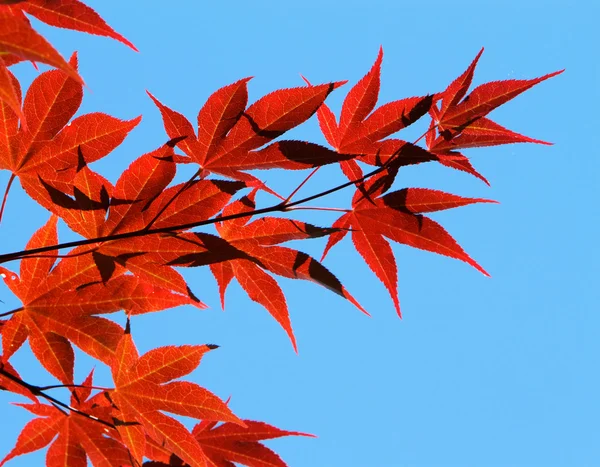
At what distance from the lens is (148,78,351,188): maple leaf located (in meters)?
1.21

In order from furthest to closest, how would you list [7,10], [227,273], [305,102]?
[227,273] → [305,102] → [7,10]

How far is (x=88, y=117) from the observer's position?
126 centimetres

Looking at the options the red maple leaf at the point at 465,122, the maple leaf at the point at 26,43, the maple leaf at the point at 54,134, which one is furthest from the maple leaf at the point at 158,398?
the maple leaf at the point at 26,43

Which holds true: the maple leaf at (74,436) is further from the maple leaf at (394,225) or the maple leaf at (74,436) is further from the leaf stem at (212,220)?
the maple leaf at (394,225)

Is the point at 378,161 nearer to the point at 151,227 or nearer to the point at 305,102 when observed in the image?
the point at 305,102

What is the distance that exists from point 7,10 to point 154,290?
0.65 m

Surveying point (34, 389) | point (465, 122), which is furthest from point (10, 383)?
point (465, 122)

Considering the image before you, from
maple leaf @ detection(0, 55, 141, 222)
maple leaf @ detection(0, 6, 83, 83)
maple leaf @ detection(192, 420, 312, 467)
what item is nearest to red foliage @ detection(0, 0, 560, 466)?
maple leaf @ detection(0, 55, 141, 222)

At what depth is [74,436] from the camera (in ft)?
4.85

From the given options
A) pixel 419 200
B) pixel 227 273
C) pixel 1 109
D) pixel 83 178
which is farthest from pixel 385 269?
pixel 1 109

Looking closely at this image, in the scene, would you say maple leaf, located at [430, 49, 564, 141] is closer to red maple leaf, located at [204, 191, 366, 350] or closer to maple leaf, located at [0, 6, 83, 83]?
red maple leaf, located at [204, 191, 366, 350]

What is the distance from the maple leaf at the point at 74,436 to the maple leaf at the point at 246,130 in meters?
0.59

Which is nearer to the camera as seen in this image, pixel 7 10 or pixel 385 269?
pixel 7 10

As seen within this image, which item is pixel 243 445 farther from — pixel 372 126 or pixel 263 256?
pixel 372 126
